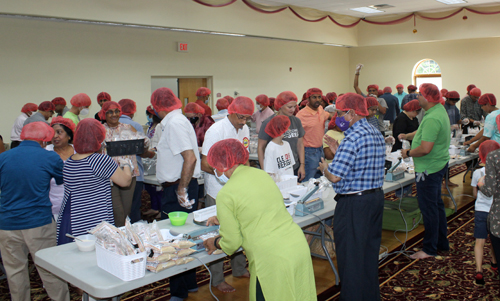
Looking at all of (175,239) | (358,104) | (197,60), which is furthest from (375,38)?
(175,239)

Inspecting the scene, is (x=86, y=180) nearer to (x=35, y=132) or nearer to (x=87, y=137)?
(x=87, y=137)

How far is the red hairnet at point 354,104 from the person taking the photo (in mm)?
2852

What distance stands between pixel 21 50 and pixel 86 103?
3092 mm

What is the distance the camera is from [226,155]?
83.9 inches

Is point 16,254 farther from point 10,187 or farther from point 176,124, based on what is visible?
point 176,124

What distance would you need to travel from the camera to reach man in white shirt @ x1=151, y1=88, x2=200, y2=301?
3.14 m

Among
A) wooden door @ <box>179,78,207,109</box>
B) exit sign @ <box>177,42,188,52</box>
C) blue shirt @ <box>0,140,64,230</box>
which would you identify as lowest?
blue shirt @ <box>0,140,64,230</box>

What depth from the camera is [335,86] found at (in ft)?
46.6

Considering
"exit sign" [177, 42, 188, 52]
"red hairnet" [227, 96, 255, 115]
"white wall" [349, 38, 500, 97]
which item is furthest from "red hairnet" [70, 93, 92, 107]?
"white wall" [349, 38, 500, 97]

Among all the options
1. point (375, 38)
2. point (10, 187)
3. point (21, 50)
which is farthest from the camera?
point (375, 38)

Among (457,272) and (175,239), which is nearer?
(175,239)

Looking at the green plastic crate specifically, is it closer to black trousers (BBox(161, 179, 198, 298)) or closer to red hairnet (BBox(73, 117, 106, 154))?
black trousers (BBox(161, 179, 198, 298))

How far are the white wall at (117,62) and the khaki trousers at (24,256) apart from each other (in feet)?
17.0

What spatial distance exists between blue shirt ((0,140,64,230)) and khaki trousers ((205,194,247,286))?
3.87ft
